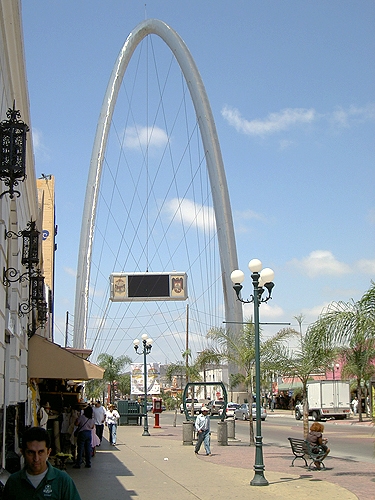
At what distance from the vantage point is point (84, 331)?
49.2 metres

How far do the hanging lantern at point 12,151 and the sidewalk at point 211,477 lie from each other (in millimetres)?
6201

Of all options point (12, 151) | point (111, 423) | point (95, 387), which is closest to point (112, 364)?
point (95, 387)

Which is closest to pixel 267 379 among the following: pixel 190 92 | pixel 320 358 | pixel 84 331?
pixel 320 358

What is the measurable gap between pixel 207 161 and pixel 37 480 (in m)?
43.6

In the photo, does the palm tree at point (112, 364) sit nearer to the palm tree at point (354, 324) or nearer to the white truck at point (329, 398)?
the white truck at point (329, 398)

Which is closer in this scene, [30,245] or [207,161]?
[30,245]

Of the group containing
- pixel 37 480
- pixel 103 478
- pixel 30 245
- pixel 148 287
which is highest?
pixel 148 287

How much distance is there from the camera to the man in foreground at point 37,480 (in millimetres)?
4656

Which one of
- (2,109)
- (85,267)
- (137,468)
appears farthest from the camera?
(85,267)

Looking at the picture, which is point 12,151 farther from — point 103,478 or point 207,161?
point 207,161

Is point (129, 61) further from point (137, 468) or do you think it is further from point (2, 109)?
point (2, 109)

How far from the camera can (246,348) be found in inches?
1031

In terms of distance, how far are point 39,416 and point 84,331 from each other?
31.7m

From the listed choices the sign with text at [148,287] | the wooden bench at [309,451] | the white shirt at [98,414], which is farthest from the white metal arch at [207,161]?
the wooden bench at [309,451]
